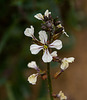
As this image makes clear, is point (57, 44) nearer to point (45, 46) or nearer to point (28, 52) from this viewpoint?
point (45, 46)

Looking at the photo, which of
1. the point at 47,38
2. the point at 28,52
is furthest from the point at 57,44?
the point at 28,52

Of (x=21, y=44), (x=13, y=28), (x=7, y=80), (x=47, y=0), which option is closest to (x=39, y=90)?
(x=7, y=80)

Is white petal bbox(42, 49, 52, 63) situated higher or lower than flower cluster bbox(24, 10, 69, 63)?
lower

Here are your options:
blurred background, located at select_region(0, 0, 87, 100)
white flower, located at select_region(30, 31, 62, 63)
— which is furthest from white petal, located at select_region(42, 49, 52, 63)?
blurred background, located at select_region(0, 0, 87, 100)

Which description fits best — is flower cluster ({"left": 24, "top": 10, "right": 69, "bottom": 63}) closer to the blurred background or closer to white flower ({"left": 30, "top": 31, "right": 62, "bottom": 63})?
white flower ({"left": 30, "top": 31, "right": 62, "bottom": 63})

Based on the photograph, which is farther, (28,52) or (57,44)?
(28,52)

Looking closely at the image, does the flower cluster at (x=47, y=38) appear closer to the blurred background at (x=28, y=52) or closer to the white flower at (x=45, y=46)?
the white flower at (x=45, y=46)

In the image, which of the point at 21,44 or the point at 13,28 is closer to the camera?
the point at 13,28

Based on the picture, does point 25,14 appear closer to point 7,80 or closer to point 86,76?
point 7,80

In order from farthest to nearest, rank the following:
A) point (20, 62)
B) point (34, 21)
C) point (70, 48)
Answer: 1. point (70, 48)
2. point (20, 62)
3. point (34, 21)
